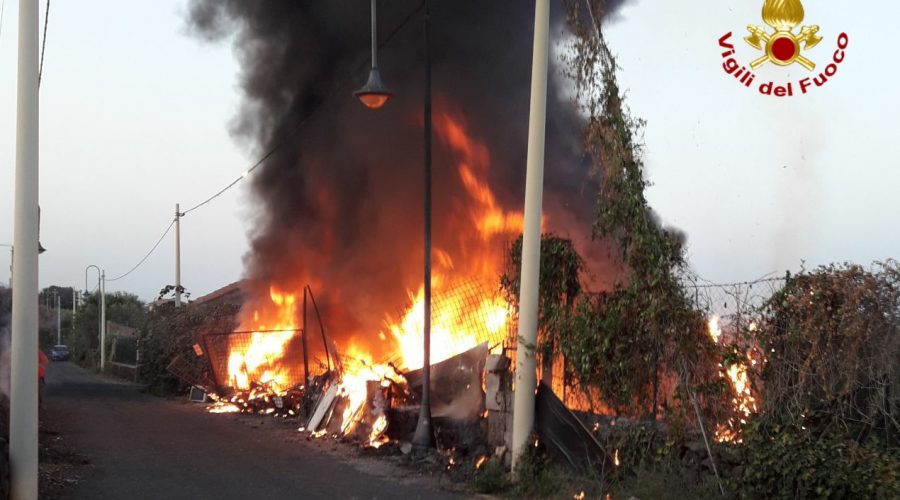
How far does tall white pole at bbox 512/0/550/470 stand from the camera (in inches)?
386

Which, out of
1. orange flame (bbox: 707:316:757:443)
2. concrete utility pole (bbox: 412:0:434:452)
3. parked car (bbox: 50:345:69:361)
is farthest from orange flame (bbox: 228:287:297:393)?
parked car (bbox: 50:345:69:361)

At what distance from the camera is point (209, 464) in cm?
1202

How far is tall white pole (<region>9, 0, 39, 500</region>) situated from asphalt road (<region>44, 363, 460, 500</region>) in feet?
5.58

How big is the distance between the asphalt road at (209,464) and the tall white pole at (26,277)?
66.9 inches

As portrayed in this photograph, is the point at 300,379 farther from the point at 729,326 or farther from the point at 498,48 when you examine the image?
the point at 729,326

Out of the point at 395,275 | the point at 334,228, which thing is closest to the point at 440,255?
the point at 395,275

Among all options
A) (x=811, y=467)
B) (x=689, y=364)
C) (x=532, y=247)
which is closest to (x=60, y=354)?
(x=532, y=247)

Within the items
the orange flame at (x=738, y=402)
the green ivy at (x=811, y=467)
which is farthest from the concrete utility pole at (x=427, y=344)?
the green ivy at (x=811, y=467)

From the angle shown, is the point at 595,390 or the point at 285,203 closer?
the point at 595,390

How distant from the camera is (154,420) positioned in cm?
1819

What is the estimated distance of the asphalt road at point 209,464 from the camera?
10.1 m

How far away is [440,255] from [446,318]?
4005 millimetres

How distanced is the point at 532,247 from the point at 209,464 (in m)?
5.28

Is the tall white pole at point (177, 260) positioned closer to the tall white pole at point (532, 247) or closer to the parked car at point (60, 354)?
the tall white pole at point (532, 247)
